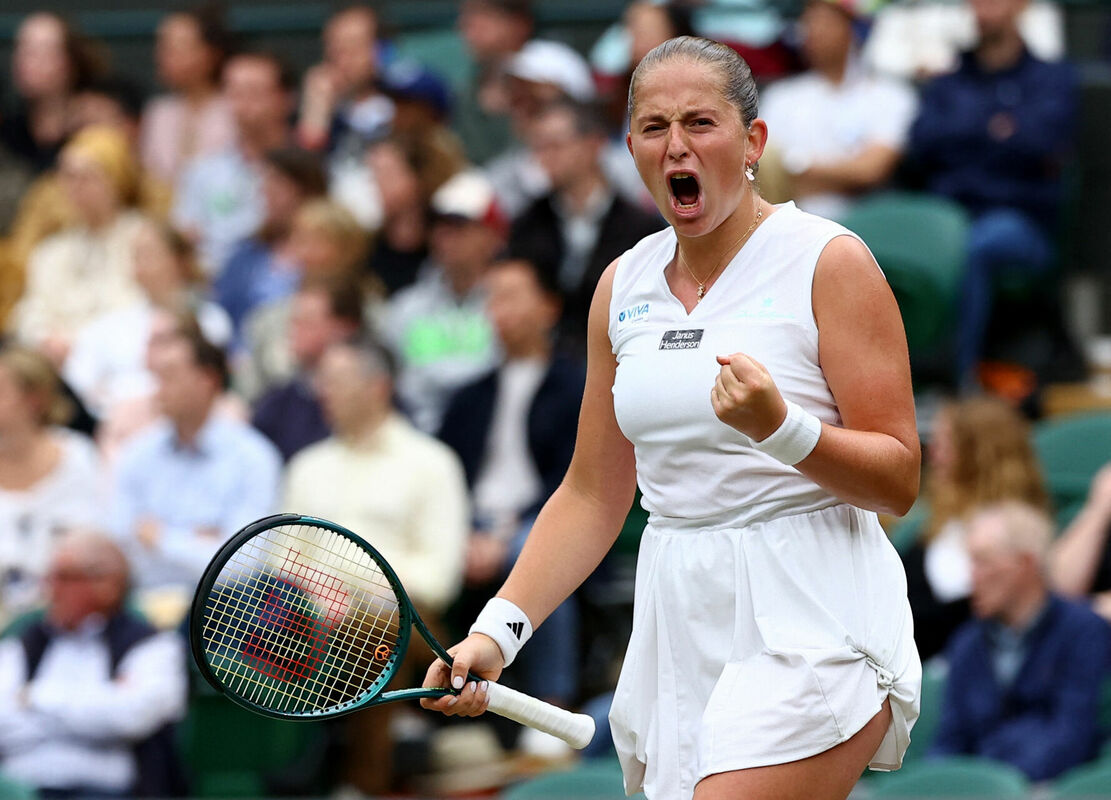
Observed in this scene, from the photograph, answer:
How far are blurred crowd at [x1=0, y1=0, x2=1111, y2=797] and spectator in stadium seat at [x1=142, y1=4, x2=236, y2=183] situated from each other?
2 centimetres

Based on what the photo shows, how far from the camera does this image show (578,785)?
5539 millimetres

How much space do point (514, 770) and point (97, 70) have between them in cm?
545

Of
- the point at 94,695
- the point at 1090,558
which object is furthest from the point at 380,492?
the point at 1090,558

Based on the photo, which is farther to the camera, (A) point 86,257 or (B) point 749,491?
(A) point 86,257

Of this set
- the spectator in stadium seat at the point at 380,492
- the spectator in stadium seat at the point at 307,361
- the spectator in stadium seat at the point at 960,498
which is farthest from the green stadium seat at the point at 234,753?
the spectator in stadium seat at the point at 960,498

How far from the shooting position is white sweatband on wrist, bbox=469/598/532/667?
302 cm

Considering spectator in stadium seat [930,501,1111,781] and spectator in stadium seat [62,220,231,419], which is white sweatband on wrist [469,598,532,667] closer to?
spectator in stadium seat [930,501,1111,781]

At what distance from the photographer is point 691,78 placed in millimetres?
2830

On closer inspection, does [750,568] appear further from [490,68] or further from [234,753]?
[490,68]

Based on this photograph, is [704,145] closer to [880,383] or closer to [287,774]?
[880,383]

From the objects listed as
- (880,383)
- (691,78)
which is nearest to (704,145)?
(691,78)

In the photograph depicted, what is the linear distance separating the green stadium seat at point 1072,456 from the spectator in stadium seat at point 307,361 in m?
2.75

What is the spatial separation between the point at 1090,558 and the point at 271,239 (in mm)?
4293

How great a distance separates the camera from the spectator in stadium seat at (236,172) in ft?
30.4
